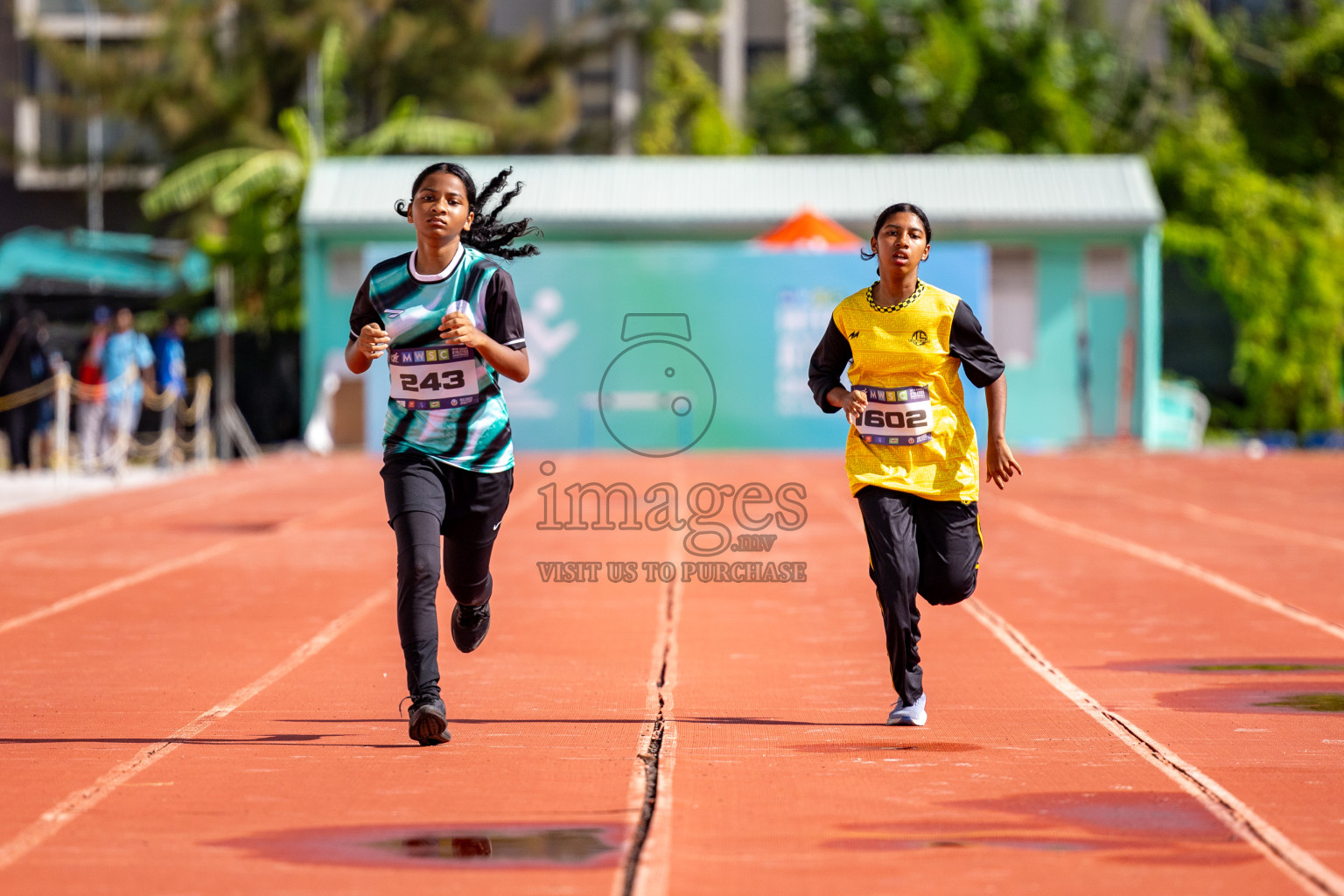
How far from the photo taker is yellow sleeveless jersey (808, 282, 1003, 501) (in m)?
6.50

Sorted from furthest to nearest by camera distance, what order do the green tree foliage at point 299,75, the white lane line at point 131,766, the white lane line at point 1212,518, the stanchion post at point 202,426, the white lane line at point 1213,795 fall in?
the green tree foliage at point 299,75, the stanchion post at point 202,426, the white lane line at point 1212,518, the white lane line at point 131,766, the white lane line at point 1213,795

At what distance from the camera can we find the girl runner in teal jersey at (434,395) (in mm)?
6055

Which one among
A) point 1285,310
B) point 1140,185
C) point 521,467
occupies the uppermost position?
point 1140,185

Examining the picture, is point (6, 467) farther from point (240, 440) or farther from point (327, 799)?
point (327, 799)

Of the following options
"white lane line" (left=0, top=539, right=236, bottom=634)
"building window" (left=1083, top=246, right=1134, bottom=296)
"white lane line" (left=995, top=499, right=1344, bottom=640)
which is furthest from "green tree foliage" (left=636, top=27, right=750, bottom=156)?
"white lane line" (left=0, top=539, right=236, bottom=634)

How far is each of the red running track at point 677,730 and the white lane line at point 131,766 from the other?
2 cm

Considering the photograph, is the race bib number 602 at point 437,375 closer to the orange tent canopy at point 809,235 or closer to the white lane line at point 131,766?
the white lane line at point 131,766

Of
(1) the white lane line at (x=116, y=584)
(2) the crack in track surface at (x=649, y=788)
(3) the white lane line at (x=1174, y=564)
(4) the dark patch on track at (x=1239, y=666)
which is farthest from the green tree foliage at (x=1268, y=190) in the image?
(2) the crack in track surface at (x=649, y=788)

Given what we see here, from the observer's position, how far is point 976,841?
4.75m

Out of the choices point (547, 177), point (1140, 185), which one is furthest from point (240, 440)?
point (1140, 185)

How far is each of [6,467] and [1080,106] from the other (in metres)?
23.4

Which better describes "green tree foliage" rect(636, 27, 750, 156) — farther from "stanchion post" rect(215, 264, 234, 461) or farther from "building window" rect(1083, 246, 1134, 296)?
"stanchion post" rect(215, 264, 234, 461)

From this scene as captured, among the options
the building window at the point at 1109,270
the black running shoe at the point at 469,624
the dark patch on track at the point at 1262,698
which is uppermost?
the building window at the point at 1109,270

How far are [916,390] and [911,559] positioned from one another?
589 mm
